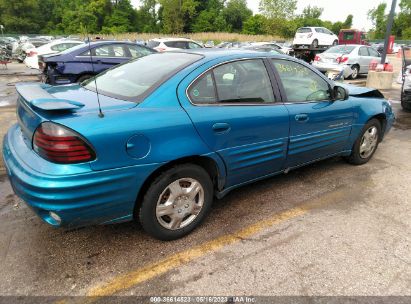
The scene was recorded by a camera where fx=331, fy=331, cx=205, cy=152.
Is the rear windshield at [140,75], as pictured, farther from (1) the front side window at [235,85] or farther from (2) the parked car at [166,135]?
(1) the front side window at [235,85]

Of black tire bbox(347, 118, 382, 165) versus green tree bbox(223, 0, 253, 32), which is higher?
green tree bbox(223, 0, 253, 32)

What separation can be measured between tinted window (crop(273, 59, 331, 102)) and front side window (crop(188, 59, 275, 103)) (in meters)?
0.24

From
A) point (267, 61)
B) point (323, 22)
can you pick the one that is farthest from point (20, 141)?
point (323, 22)

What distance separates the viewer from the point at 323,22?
260 feet

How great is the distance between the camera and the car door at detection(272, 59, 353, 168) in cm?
330

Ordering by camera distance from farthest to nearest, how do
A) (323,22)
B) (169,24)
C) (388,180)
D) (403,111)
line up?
(323,22) → (169,24) → (403,111) → (388,180)

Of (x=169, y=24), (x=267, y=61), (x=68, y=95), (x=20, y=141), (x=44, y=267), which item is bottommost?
(x=44, y=267)

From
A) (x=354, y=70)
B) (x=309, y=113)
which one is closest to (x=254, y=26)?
(x=354, y=70)

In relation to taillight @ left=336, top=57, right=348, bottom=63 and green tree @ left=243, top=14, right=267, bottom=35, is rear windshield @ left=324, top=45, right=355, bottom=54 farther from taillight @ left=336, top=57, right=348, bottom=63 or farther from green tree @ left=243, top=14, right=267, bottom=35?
green tree @ left=243, top=14, right=267, bottom=35

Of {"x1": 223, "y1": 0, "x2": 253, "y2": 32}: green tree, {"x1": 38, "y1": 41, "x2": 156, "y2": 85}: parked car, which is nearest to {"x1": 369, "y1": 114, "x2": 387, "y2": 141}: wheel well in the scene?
{"x1": 38, "y1": 41, "x2": 156, "y2": 85}: parked car

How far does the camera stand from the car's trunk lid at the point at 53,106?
2162mm

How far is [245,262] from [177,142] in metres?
1.04

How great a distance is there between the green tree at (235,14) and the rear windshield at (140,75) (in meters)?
74.1

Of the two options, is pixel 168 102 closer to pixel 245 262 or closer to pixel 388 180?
pixel 245 262
